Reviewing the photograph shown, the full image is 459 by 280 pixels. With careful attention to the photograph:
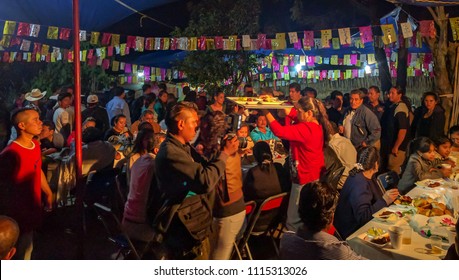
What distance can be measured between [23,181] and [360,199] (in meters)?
2.28

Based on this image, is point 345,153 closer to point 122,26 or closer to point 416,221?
point 416,221

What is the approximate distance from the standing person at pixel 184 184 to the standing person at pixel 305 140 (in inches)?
48.4

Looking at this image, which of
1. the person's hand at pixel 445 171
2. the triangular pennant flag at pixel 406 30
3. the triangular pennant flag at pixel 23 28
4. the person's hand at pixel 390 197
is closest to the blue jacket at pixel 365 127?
the person's hand at pixel 445 171

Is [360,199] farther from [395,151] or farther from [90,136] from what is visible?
[395,151]

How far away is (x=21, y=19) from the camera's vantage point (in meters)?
7.28

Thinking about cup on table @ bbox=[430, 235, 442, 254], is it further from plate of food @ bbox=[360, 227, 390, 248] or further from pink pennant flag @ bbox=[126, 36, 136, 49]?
pink pennant flag @ bbox=[126, 36, 136, 49]

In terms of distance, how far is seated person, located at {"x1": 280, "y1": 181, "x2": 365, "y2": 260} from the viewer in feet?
7.16

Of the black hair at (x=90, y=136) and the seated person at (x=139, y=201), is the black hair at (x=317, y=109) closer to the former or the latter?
the seated person at (x=139, y=201)

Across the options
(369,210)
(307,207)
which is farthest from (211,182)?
(369,210)

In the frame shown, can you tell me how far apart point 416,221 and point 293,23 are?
39.6 ft

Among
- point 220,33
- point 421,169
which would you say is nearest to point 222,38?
point 220,33

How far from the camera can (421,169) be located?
456cm

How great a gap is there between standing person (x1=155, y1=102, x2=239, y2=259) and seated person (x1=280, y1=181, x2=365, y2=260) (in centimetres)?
52
